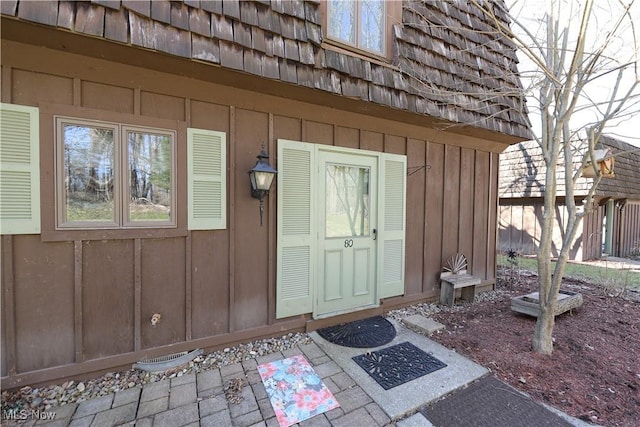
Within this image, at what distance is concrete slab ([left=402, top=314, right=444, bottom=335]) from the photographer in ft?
10.4

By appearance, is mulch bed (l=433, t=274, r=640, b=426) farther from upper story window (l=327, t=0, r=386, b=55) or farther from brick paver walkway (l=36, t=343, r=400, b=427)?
upper story window (l=327, t=0, r=386, b=55)

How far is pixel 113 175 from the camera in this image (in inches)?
92.3

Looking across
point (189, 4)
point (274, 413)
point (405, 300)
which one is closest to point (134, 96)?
point (189, 4)

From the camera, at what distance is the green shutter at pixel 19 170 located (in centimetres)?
200

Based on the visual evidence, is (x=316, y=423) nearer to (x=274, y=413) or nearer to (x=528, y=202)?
(x=274, y=413)

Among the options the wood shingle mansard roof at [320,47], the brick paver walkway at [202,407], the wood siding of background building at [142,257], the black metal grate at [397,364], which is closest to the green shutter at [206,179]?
the wood siding of background building at [142,257]

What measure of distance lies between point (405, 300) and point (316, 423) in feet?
7.93

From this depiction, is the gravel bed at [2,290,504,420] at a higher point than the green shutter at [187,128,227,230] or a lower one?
lower

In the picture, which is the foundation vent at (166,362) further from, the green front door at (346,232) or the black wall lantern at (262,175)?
the black wall lantern at (262,175)

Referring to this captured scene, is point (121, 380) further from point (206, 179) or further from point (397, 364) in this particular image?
point (397, 364)

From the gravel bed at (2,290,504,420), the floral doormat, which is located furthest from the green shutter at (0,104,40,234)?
the floral doormat

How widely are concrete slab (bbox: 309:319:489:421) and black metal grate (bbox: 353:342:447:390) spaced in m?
0.05

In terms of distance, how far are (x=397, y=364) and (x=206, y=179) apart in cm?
254

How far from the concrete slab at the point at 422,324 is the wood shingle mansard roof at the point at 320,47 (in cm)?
258
